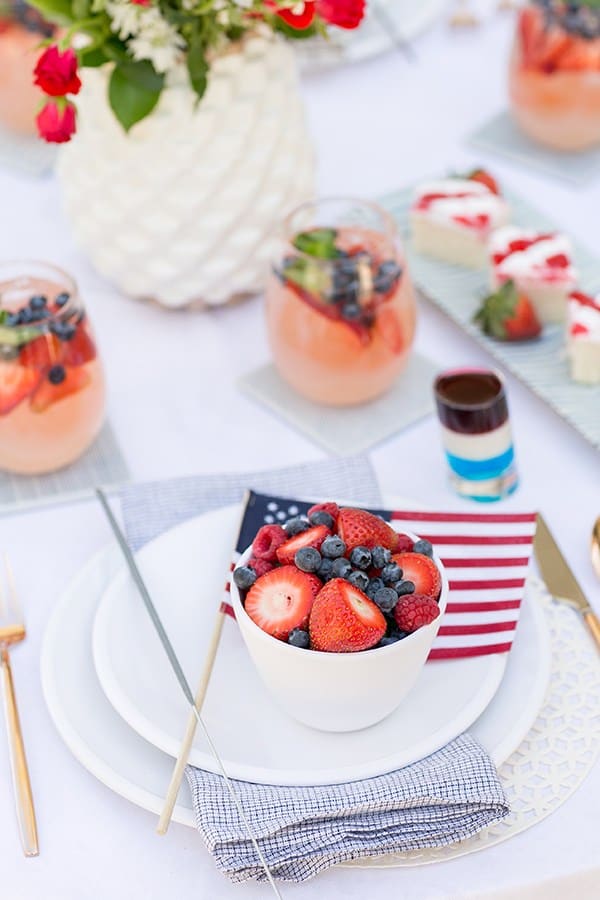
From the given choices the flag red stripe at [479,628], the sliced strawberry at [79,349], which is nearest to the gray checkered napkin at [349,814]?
the flag red stripe at [479,628]

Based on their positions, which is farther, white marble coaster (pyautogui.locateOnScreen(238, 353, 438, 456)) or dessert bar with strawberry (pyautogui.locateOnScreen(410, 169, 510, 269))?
dessert bar with strawberry (pyautogui.locateOnScreen(410, 169, 510, 269))

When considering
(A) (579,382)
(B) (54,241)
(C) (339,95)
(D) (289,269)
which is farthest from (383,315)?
(C) (339,95)

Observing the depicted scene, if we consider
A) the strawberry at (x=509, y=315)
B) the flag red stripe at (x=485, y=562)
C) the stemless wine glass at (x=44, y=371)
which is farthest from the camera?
the strawberry at (x=509, y=315)

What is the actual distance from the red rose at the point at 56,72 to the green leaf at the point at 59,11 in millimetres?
157

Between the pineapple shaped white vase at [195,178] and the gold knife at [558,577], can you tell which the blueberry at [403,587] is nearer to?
the gold knife at [558,577]

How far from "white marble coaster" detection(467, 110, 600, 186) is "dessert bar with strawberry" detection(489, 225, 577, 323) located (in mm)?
313

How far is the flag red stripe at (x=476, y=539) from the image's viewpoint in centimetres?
108

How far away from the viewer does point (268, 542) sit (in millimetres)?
935

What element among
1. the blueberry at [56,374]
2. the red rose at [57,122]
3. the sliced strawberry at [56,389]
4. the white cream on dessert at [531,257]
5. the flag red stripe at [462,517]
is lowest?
the flag red stripe at [462,517]

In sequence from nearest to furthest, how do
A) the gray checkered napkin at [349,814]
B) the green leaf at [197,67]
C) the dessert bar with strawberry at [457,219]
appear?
1. the gray checkered napkin at [349,814]
2. the green leaf at [197,67]
3. the dessert bar with strawberry at [457,219]

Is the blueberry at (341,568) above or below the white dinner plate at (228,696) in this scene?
above

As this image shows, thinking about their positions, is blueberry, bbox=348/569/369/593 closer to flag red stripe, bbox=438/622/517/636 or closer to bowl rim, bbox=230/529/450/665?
bowl rim, bbox=230/529/450/665

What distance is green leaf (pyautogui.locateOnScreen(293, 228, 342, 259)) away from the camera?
1.29 metres

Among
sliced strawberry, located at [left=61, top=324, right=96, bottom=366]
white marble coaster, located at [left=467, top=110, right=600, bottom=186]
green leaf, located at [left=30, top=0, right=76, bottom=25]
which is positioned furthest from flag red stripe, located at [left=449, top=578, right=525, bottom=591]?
white marble coaster, located at [left=467, top=110, right=600, bottom=186]
